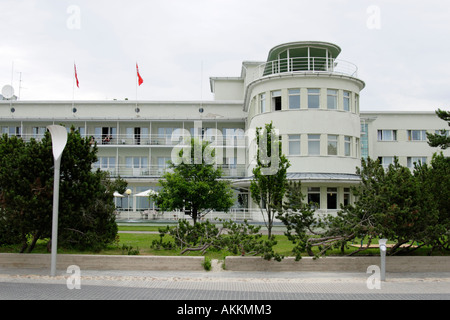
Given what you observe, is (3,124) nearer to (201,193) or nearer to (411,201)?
(201,193)

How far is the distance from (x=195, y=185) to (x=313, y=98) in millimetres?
11267

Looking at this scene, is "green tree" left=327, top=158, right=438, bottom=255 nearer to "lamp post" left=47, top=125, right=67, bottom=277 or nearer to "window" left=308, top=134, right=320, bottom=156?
"lamp post" left=47, top=125, right=67, bottom=277

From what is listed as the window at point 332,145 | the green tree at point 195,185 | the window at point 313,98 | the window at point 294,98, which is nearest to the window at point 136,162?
the window at point 294,98

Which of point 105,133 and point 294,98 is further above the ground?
point 294,98

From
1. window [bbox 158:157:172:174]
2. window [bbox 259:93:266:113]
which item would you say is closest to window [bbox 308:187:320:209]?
window [bbox 259:93:266:113]

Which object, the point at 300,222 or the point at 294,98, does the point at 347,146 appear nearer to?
the point at 294,98

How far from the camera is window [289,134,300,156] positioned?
29.7 meters

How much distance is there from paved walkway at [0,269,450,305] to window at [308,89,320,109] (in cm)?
1811

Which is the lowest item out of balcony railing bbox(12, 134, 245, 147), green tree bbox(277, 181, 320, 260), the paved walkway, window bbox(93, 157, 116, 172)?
the paved walkway

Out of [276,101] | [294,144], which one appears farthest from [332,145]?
[276,101]

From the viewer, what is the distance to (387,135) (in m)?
44.3

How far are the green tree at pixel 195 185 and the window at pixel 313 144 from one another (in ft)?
24.8

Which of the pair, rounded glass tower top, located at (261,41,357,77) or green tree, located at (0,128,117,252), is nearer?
green tree, located at (0,128,117,252)
